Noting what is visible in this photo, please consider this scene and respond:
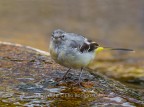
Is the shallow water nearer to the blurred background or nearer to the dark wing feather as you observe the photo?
the blurred background

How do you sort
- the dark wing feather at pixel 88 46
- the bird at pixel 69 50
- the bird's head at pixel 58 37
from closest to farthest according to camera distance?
the bird at pixel 69 50, the bird's head at pixel 58 37, the dark wing feather at pixel 88 46

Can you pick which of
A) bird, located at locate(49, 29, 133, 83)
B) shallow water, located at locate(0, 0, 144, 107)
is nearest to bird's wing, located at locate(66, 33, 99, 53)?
bird, located at locate(49, 29, 133, 83)

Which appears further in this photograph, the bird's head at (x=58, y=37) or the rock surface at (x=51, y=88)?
the bird's head at (x=58, y=37)

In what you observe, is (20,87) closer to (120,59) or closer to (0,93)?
(0,93)

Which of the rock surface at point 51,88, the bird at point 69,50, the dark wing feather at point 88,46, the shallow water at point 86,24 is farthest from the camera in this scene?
the shallow water at point 86,24

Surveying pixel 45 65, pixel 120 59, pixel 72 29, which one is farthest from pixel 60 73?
pixel 72 29

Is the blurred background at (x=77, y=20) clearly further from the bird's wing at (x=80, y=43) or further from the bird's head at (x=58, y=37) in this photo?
the bird's head at (x=58, y=37)

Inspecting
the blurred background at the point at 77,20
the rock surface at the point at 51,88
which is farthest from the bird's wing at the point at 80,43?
the blurred background at the point at 77,20
